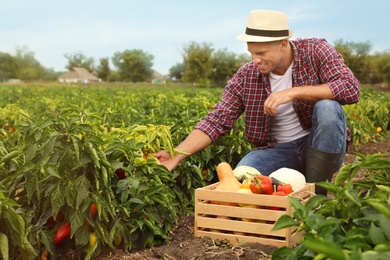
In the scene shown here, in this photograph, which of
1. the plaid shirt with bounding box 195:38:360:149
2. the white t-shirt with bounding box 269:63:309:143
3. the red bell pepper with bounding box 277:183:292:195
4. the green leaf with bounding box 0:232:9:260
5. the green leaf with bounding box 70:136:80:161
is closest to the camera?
the green leaf with bounding box 0:232:9:260

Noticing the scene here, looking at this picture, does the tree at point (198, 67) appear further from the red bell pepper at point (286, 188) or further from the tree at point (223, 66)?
the red bell pepper at point (286, 188)

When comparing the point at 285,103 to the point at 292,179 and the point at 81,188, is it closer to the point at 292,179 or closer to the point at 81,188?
the point at 292,179

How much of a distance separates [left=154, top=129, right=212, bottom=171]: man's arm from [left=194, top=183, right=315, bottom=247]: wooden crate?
1.56 ft

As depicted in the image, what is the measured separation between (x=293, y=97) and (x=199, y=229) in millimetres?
1201

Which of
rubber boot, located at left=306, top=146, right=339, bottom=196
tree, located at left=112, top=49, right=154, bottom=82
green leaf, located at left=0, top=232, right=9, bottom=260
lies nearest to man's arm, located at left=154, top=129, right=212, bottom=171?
rubber boot, located at left=306, top=146, right=339, bottom=196

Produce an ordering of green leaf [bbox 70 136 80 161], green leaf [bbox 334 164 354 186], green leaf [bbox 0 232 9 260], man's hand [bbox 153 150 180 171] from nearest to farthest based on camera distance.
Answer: green leaf [bbox 334 164 354 186] → green leaf [bbox 0 232 9 260] → green leaf [bbox 70 136 80 161] → man's hand [bbox 153 150 180 171]

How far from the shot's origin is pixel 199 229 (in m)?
3.74

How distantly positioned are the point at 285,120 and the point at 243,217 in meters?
1.48

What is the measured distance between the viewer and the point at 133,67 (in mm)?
94938

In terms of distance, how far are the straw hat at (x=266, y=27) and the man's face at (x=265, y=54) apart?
61 mm

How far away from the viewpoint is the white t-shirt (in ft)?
15.4

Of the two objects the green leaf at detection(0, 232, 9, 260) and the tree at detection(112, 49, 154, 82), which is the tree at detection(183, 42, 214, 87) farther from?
the green leaf at detection(0, 232, 9, 260)

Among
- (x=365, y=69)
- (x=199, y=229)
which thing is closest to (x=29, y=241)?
(x=199, y=229)

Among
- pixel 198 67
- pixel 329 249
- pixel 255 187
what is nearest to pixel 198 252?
pixel 255 187
